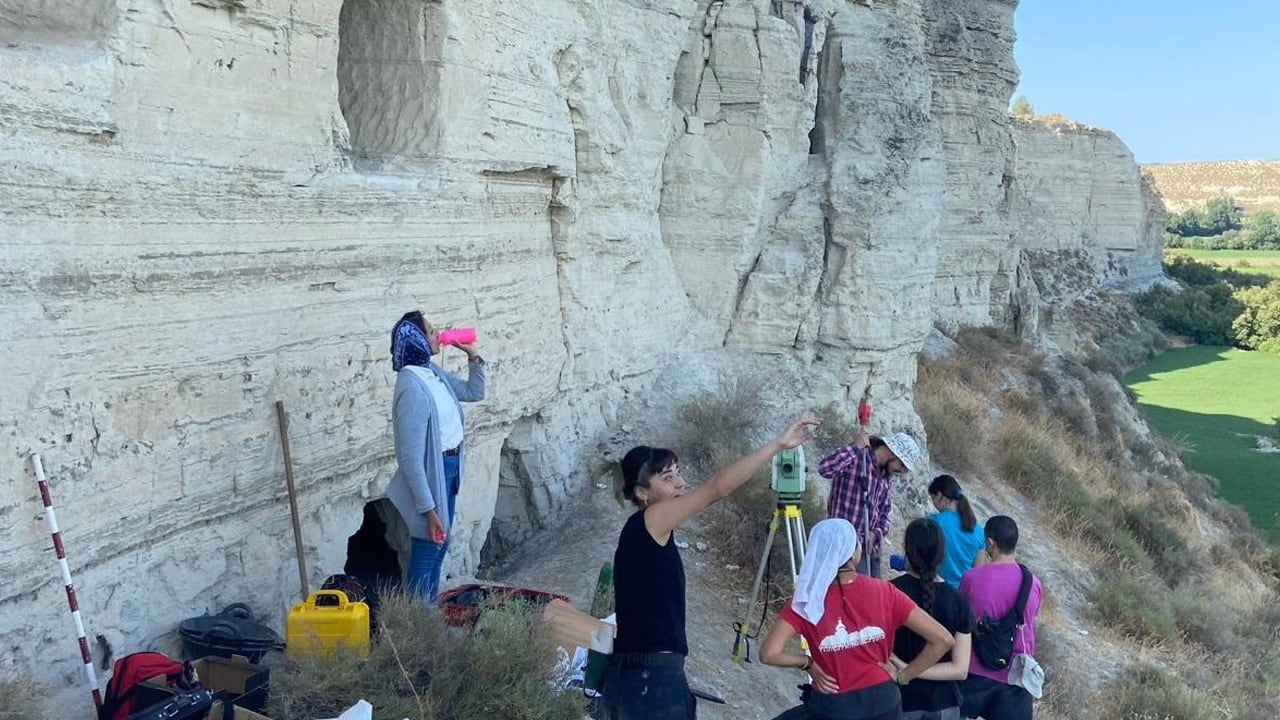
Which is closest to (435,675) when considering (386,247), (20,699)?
(20,699)

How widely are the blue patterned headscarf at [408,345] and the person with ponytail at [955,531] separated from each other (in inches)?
112

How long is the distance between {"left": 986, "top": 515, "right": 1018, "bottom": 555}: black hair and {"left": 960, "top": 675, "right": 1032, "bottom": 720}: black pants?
0.58m

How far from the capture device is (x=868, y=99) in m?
10.8

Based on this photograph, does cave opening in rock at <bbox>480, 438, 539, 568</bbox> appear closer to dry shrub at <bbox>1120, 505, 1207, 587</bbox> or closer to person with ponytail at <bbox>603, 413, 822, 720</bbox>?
person with ponytail at <bbox>603, 413, 822, 720</bbox>

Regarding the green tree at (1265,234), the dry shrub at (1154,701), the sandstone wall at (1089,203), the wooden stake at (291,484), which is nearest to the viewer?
the wooden stake at (291,484)

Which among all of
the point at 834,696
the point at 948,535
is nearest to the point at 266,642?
the point at 834,696

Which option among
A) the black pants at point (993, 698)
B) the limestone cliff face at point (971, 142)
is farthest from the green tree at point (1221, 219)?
the black pants at point (993, 698)

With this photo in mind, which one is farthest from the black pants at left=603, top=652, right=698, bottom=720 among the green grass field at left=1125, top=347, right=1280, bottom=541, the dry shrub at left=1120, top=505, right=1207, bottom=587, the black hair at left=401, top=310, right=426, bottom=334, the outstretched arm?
the green grass field at left=1125, top=347, right=1280, bottom=541

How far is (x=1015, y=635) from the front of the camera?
4590mm

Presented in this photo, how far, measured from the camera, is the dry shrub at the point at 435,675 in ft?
13.2

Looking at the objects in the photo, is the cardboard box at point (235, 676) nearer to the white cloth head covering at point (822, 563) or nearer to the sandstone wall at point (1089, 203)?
the white cloth head covering at point (822, 563)

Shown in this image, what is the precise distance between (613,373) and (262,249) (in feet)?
13.8

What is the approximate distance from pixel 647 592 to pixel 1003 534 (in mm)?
1890

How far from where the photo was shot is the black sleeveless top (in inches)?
144
